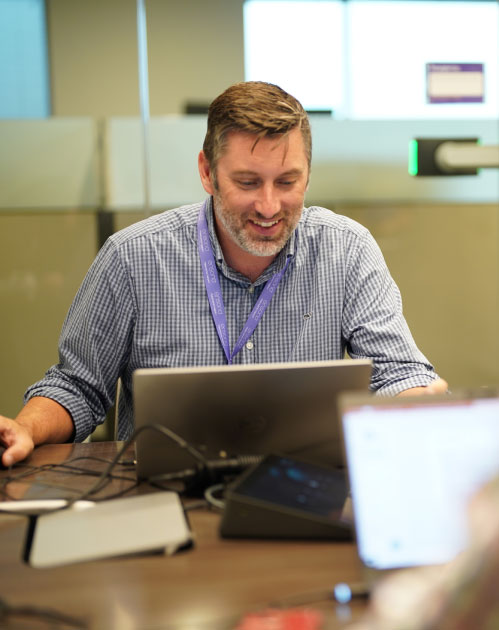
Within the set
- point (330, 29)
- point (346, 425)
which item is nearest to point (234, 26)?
point (330, 29)

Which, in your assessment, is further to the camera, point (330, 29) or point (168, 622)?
point (330, 29)

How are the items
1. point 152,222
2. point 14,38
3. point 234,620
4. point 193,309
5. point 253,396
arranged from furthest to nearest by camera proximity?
point 14,38, point 152,222, point 193,309, point 253,396, point 234,620

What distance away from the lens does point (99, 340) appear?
181 centimetres

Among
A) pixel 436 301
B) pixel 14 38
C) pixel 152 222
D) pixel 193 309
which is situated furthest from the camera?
pixel 436 301

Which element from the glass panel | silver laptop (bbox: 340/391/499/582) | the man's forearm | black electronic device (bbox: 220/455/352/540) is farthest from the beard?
the glass panel

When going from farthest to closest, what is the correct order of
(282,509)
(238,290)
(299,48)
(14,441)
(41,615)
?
1. (299,48)
2. (238,290)
3. (14,441)
4. (282,509)
5. (41,615)

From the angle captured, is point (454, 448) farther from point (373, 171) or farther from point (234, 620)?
point (373, 171)

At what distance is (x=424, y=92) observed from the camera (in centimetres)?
346

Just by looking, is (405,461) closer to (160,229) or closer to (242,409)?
(242,409)

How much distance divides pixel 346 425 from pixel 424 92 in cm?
292

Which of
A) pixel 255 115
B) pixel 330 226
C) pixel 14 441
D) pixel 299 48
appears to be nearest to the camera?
pixel 14 441

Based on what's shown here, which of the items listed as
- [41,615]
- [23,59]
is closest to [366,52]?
[23,59]

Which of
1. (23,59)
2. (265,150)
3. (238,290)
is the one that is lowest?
(238,290)

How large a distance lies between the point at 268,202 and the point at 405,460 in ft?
3.28
